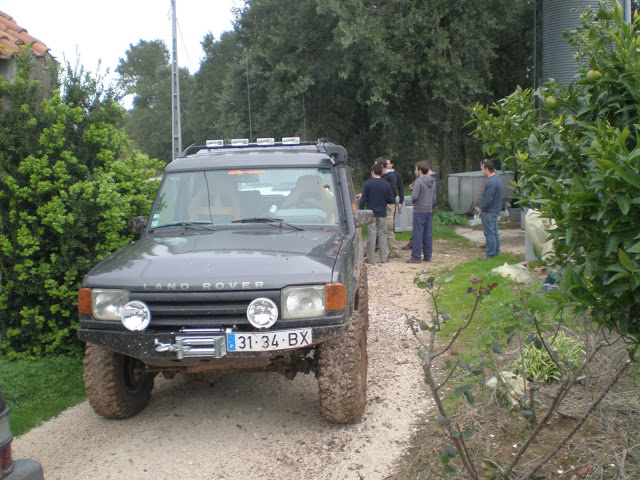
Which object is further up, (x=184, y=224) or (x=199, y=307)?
(x=184, y=224)

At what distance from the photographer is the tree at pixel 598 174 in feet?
6.63

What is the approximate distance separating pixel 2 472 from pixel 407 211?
40.4ft

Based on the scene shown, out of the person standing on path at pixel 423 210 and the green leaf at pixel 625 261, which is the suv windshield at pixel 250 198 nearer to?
the green leaf at pixel 625 261

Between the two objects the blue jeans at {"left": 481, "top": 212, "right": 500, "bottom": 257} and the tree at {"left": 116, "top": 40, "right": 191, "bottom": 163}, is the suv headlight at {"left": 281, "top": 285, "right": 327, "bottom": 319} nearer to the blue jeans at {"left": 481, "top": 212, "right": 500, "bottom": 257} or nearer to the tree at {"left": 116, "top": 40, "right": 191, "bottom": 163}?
the blue jeans at {"left": 481, "top": 212, "right": 500, "bottom": 257}

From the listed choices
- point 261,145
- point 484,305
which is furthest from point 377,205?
point 261,145

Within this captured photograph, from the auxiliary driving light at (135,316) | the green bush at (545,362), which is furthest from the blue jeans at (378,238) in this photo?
the auxiliary driving light at (135,316)

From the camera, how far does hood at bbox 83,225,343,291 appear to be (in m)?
3.93

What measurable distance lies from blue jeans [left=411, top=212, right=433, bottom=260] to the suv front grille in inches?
292

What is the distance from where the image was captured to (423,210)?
10945mm

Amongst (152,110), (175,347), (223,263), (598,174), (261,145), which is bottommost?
(175,347)

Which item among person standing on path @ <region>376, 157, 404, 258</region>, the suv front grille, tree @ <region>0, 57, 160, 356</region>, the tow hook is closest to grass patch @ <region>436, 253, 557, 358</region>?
person standing on path @ <region>376, 157, 404, 258</region>

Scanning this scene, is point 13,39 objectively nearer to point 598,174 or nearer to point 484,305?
point 484,305

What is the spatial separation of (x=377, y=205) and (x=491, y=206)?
1.96 meters

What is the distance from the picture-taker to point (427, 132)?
16422 mm
